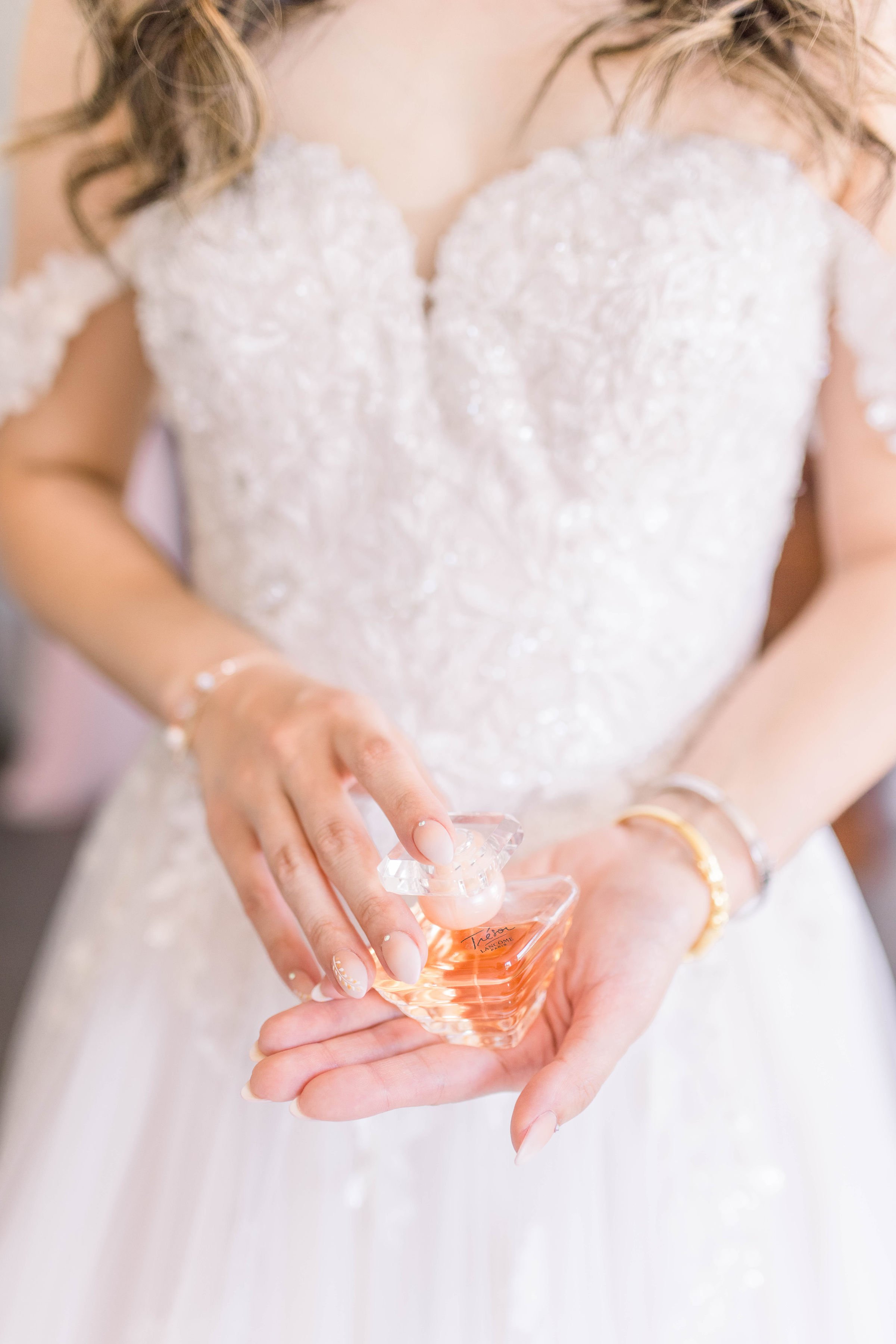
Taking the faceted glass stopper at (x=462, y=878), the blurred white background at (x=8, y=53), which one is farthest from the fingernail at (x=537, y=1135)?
the blurred white background at (x=8, y=53)

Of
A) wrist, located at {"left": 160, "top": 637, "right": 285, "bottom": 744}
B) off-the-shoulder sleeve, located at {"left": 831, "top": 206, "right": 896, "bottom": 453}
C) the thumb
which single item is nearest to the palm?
the thumb

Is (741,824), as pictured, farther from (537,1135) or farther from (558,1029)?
(537,1135)

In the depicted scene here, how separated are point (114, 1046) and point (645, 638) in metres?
0.50

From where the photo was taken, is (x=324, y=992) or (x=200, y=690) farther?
(x=200, y=690)

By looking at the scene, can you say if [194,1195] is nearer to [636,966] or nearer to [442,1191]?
[442,1191]

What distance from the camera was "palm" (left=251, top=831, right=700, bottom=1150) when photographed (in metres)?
0.47

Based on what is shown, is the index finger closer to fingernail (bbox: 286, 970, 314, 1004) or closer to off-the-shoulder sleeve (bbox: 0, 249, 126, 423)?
fingernail (bbox: 286, 970, 314, 1004)

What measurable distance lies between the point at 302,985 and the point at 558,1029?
141 millimetres

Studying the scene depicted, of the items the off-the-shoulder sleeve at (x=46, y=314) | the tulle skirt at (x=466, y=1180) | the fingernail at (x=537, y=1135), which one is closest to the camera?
the fingernail at (x=537, y=1135)

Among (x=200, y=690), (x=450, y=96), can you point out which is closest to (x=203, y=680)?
(x=200, y=690)

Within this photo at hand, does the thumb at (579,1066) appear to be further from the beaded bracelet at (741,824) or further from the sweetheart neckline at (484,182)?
the sweetheart neckline at (484,182)

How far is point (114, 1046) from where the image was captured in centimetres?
77

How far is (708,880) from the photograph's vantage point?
624 mm

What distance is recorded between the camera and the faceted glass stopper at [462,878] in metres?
0.50
